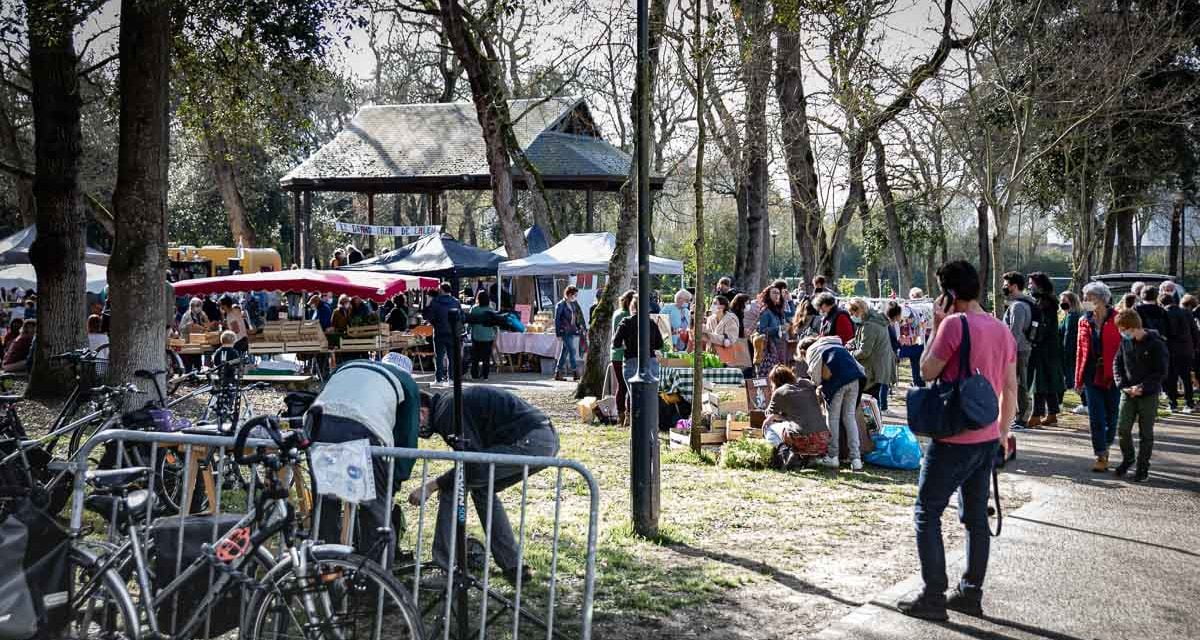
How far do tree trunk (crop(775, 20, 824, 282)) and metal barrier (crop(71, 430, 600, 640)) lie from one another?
50.0ft

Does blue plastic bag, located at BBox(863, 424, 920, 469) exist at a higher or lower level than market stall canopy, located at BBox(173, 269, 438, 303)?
lower

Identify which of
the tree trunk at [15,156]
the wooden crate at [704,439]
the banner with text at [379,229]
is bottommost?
the wooden crate at [704,439]

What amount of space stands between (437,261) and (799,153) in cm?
874

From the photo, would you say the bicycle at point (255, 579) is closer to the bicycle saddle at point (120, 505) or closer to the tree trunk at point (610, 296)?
the bicycle saddle at point (120, 505)

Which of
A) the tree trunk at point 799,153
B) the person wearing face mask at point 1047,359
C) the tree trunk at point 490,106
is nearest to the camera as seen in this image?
the person wearing face mask at point 1047,359

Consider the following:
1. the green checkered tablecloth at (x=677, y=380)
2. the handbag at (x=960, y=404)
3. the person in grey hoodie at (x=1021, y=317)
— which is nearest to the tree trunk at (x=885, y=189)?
the person in grey hoodie at (x=1021, y=317)

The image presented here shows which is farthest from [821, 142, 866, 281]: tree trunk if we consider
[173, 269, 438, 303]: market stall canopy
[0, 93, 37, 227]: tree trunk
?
[0, 93, 37, 227]: tree trunk

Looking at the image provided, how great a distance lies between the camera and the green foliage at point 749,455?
10461 millimetres

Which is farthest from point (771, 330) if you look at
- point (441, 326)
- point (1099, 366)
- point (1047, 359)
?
point (441, 326)

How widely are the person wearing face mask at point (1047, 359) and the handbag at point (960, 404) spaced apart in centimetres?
820

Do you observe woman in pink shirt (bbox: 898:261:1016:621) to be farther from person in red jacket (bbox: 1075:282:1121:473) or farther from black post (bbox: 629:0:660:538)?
person in red jacket (bbox: 1075:282:1121:473)

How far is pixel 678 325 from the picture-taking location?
749 inches

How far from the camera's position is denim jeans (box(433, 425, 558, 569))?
225 inches

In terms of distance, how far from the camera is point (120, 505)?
4441 millimetres
